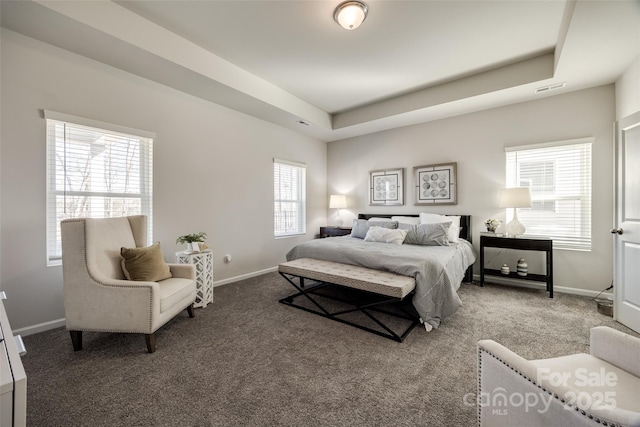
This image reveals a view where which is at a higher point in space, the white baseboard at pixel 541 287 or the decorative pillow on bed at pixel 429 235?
the decorative pillow on bed at pixel 429 235

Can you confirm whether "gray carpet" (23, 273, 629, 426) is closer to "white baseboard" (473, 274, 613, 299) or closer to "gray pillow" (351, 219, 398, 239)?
"white baseboard" (473, 274, 613, 299)

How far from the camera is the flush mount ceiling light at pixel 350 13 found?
7.26 ft

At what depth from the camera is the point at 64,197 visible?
251 centimetres

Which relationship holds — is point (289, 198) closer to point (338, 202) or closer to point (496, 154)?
point (338, 202)

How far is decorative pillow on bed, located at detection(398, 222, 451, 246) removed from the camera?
3469mm

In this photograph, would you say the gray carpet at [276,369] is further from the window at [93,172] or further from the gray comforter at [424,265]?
the window at [93,172]

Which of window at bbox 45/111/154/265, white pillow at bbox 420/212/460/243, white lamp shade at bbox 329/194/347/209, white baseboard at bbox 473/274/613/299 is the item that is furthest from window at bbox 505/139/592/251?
window at bbox 45/111/154/265

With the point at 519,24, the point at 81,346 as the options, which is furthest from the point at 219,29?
the point at 81,346

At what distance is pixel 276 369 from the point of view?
5.95ft

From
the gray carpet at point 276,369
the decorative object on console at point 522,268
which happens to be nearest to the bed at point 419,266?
the gray carpet at point 276,369

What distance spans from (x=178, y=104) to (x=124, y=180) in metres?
1.19

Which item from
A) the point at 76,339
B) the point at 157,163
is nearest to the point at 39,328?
the point at 76,339

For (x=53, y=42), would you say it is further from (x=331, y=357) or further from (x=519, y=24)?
(x=519, y=24)

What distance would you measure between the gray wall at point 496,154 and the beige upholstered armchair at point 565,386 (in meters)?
3.06
